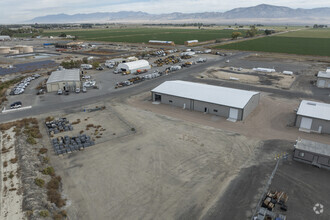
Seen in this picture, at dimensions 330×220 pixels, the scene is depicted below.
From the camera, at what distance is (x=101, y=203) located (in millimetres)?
21672

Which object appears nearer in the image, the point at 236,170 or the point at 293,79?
the point at 236,170

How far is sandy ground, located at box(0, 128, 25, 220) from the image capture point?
19953 mm

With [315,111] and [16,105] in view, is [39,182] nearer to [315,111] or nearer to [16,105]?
[16,105]

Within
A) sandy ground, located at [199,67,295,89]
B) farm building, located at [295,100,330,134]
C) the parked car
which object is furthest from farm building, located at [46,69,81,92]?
farm building, located at [295,100,330,134]

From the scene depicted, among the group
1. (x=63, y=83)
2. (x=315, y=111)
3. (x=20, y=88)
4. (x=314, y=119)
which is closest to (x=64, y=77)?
(x=63, y=83)

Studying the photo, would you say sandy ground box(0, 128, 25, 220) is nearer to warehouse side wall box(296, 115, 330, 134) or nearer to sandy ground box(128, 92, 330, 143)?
sandy ground box(128, 92, 330, 143)

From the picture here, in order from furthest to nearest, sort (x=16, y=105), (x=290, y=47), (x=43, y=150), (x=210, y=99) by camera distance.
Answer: (x=290, y=47)
(x=16, y=105)
(x=210, y=99)
(x=43, y=150)

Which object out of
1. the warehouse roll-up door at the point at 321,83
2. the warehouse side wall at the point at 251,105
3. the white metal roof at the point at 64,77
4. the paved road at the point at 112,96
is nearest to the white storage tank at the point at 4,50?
the white metal roof at the point at 64,77

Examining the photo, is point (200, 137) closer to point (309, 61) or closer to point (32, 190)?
point (32, 190)

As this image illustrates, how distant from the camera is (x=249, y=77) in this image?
6744 centimetres

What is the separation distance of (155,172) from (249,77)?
5181cm

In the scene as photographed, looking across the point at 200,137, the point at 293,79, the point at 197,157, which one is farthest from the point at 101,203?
the point at 293,79

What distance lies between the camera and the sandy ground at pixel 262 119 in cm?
3419

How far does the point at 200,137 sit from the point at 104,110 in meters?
20.4
